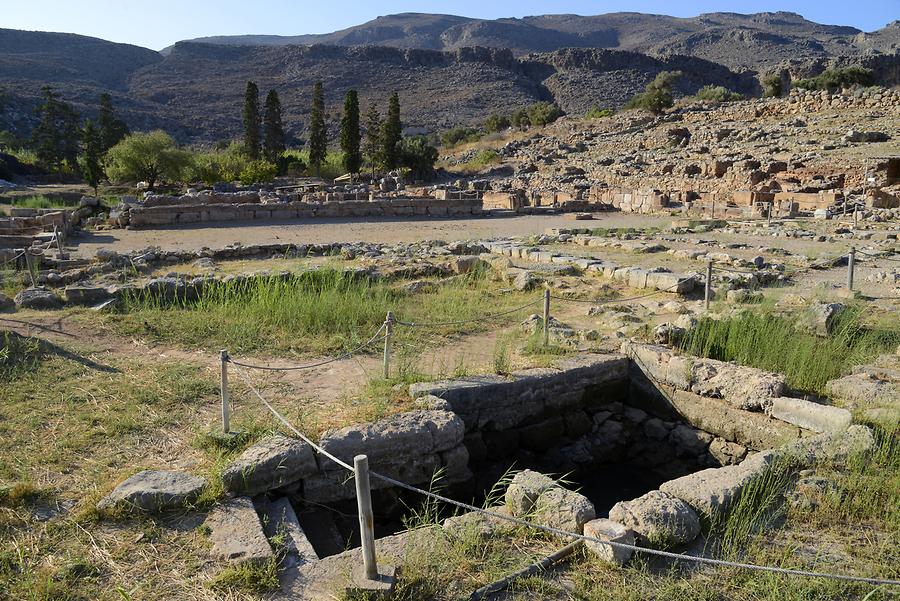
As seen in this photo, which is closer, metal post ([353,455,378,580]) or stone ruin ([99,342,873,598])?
metal post ([353,455,378,580])

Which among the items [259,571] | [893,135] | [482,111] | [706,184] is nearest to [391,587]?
[259,571]

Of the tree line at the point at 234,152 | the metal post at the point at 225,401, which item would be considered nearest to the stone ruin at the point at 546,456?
the metal post at the point at 225,401

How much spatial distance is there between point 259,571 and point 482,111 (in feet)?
293

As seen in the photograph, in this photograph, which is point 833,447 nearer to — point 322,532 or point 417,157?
point 322,532

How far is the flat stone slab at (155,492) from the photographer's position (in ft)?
14.1

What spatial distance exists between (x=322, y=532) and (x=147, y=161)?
31302mm

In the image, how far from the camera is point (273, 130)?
4228 cm

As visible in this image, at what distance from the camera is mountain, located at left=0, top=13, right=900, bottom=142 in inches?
3243

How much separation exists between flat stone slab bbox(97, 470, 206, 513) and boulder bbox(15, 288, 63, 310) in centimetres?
604

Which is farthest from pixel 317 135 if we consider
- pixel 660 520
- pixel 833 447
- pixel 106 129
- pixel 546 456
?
pixel 660 520

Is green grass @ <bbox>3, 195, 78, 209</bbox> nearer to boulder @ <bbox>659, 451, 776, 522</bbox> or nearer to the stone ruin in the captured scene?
the stone ruin

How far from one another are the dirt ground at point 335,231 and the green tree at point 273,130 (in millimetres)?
21381

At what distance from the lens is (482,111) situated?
88.9m

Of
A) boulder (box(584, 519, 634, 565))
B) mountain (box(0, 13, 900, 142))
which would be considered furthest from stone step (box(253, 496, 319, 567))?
mountain (box(0, 13, 900, 142))
